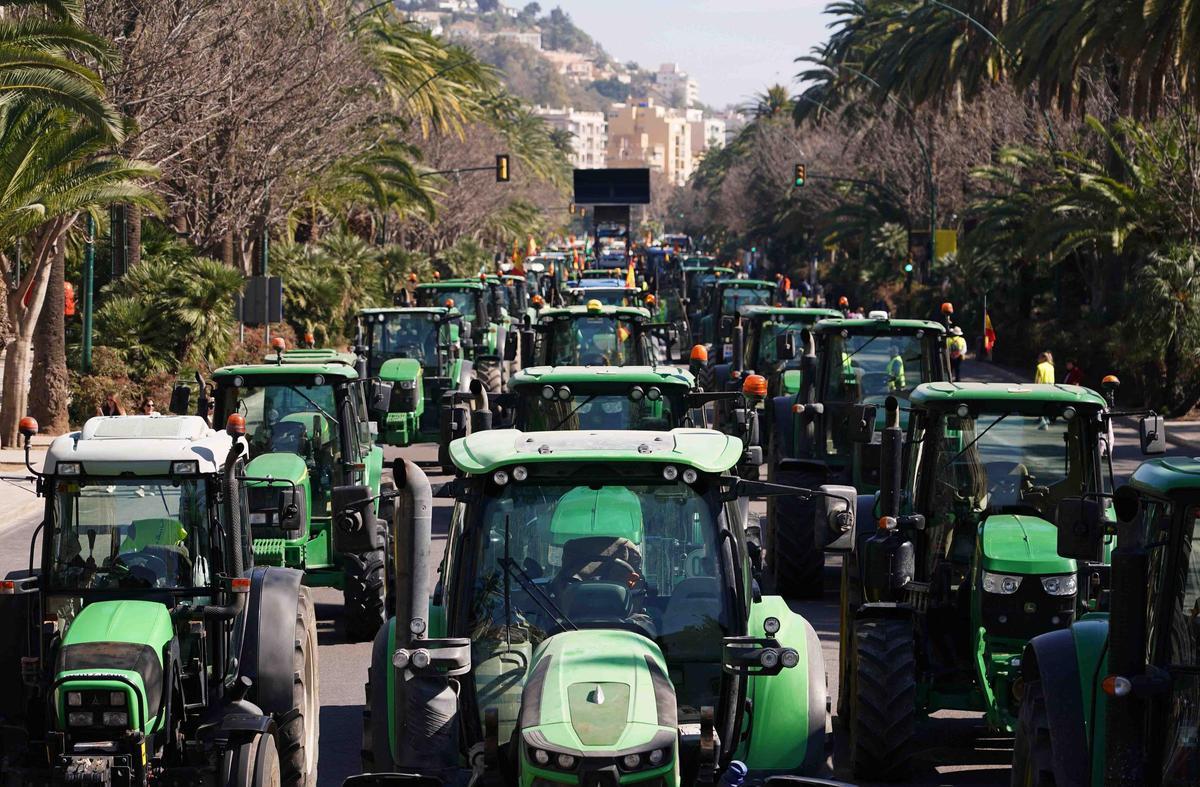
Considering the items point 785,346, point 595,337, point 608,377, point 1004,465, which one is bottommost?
point 785,346

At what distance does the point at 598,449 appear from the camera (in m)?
7.20

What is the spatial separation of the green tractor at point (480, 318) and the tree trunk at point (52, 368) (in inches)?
252

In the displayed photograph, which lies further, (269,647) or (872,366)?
(872,366)

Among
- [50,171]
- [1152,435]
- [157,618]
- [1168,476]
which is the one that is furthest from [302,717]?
[50,171]

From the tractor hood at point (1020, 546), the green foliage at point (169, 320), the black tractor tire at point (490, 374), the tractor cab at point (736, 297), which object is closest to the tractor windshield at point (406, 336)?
the black tractor tire at point (490, 374)

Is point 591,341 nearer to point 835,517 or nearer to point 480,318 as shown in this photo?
point 480,318

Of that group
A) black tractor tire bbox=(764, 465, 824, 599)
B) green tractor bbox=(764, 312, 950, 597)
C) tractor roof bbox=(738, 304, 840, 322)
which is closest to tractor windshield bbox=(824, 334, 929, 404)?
green tractor bbox=(764, 312, 950, 597)

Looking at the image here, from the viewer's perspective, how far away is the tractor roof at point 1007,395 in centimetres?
1037

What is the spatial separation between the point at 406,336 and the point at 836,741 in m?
17.4

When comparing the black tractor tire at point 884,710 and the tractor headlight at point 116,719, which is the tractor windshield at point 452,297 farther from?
the tractor headlight at point 116,719

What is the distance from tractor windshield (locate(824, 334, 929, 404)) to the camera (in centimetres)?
1809

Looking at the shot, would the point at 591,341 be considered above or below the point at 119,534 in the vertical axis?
below

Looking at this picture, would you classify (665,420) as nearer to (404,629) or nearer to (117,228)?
(404,629)

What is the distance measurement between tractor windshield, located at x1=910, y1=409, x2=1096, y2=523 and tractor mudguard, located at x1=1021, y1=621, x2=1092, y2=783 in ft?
8.90
